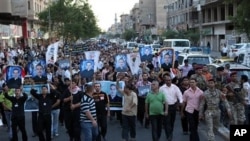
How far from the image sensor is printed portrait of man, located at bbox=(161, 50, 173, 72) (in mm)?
18517

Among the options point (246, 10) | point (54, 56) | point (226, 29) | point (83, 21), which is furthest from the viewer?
point (83, 21)

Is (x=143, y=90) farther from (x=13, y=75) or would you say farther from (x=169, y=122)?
(x=13, y=75)

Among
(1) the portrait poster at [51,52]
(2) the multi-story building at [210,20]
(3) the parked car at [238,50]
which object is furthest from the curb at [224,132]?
(2) the multi-story building at [210,20]

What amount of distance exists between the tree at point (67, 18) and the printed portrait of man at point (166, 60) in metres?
46.7

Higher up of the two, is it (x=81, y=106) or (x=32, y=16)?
(x=32, y=16)

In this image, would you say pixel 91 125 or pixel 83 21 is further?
pixel 83 21

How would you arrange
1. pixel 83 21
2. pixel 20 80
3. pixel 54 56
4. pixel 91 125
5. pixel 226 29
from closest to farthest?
pixel 91 125
pixel 20 80
pixel 54 56
pixel 226 29
pixel 83 21

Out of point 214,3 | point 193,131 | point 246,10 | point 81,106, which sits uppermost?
point 214,3

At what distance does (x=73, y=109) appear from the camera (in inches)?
462

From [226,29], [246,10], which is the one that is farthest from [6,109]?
[226,29]

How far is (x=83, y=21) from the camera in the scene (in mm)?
71812

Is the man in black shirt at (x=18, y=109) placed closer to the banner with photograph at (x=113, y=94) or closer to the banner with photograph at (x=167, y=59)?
the banner with photograph at (x=113, y=94)

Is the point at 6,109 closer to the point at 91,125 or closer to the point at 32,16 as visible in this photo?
the point at 91,125

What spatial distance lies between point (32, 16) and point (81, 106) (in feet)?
213
